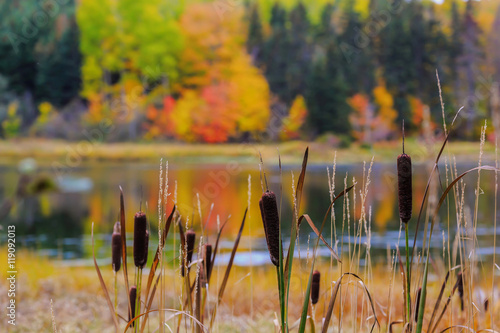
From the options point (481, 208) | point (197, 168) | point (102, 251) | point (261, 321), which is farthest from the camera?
point (197, 168)

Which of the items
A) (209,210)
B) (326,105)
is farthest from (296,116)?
(209,210)

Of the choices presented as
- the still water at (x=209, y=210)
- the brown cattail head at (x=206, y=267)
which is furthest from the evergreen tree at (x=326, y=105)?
the brown cattail head at (x=206, y=267)

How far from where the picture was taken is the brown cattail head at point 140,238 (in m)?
1.24

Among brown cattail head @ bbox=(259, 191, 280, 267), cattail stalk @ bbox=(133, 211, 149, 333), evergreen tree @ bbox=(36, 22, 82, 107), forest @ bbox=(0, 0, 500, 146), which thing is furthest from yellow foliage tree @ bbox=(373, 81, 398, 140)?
brown cattail head @ bbox=(259, 191, 280, 267)

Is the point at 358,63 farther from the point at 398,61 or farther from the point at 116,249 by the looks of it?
the point at 116,249

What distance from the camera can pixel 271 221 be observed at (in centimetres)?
102

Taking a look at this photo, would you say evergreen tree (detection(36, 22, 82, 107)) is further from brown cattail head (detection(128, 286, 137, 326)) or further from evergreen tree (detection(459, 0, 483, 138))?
brown cattail head (detection(128, 286, 137, 326))

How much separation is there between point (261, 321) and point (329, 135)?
2505cm

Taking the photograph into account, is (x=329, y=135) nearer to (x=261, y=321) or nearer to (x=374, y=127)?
(x=374, y=127)

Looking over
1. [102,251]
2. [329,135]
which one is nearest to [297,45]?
[329,135]

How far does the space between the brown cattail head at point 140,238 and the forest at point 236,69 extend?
26297 mm

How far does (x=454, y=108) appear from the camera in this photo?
1097 inches

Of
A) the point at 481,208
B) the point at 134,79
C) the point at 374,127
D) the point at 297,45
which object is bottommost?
the point at 481,208

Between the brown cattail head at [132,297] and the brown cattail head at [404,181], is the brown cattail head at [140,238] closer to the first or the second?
the brown cattail head at [132,297]
